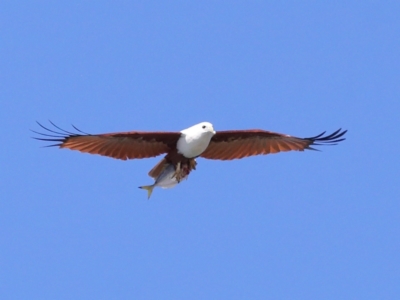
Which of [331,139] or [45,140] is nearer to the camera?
[45,140]

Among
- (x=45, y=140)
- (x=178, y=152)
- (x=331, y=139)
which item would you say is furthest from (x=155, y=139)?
(x=331, y=139)

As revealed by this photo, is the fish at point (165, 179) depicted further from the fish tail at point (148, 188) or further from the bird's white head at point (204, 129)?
the bird's white head at point (204, 129)

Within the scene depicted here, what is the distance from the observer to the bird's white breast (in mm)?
27297

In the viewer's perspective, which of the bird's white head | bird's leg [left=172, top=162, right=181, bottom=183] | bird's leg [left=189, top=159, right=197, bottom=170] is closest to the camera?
the bird's white head

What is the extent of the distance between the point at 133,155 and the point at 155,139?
707 millimetres

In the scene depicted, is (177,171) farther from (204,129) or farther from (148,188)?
(204,129)

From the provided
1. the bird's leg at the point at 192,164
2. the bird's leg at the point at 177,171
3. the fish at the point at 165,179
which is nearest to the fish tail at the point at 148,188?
the fish at the point at 165,179

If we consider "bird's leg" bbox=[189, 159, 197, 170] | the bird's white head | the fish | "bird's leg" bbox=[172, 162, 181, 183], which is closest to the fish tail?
the fish

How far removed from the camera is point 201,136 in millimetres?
27281

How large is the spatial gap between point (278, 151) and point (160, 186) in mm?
3245

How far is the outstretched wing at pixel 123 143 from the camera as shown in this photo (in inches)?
1076

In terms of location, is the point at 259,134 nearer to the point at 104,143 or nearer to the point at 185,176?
the point at 185,176

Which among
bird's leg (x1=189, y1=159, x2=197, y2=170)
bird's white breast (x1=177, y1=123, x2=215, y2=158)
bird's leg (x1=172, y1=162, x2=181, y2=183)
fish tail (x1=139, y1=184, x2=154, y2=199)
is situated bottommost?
fish tail (x1=139, y1=184, x2=154, y2=199)

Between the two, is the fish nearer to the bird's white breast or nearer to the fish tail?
the fish tail
